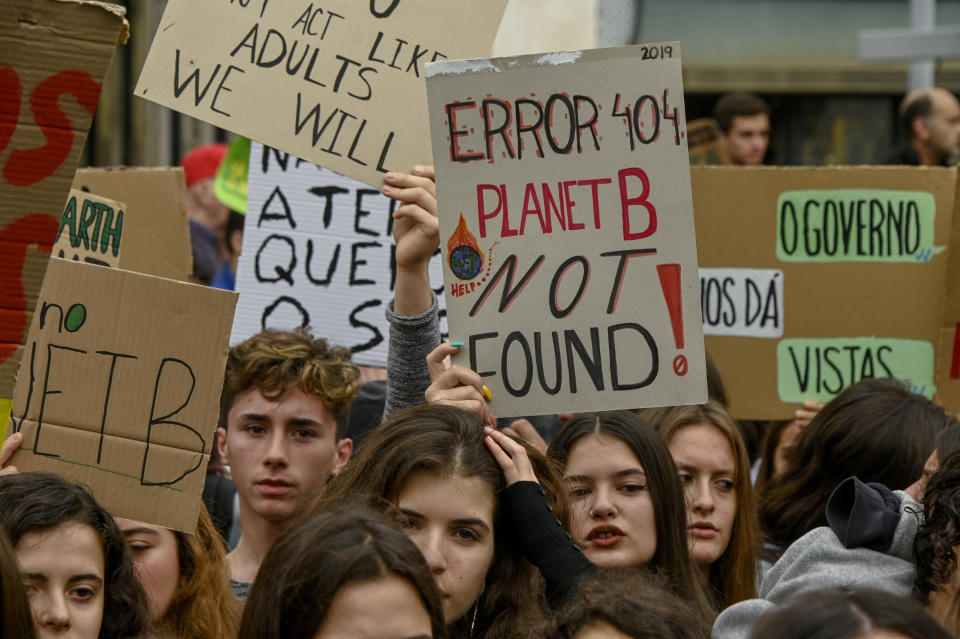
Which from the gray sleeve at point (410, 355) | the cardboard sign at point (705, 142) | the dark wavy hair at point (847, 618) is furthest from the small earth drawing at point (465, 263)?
the cardboard sign at point (705, 142)

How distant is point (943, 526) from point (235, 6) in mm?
2326

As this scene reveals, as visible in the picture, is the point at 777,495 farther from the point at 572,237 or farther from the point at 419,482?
the point at 419,482

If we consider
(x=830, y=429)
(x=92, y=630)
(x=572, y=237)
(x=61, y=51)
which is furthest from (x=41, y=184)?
(x=830, y=429)

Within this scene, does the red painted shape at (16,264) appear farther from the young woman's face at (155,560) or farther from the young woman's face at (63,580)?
the young woman's face at (155,560)

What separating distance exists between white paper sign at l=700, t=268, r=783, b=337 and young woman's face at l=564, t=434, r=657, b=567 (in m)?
1.44

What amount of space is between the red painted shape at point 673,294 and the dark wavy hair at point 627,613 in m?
0.74

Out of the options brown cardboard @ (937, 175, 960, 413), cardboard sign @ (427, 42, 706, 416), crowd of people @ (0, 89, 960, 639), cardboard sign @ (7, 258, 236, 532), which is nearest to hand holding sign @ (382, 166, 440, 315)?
A: crowd of people @ (0, 89, 960, 639)

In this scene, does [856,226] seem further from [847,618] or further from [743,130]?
[847,618]

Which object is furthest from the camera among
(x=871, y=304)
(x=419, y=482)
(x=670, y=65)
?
(x=871, y=304)

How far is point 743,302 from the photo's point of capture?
5438mm

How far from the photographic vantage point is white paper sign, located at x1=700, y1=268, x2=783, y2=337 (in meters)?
5.43

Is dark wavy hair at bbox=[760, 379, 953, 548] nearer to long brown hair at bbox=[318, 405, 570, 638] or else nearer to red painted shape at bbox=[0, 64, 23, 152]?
long brown hair at bbox=[318, 405, 570, 638]

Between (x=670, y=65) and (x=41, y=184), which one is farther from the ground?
(x=670, y=65)

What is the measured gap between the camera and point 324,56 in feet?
13.9
